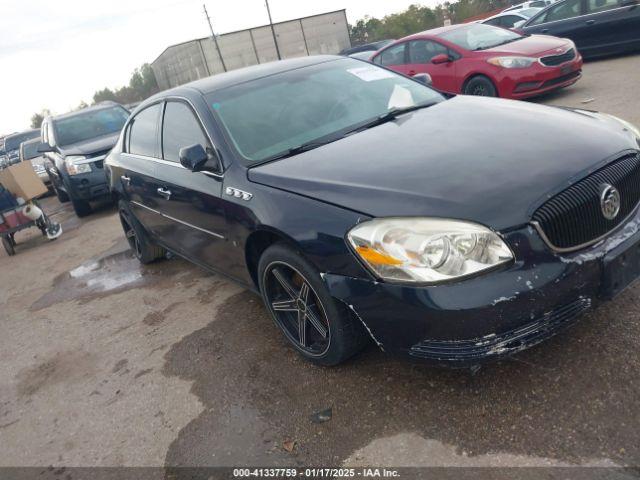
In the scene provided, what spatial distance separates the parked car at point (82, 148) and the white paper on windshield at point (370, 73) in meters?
5.96

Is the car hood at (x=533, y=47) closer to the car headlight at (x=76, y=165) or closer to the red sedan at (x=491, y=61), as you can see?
the red sedan at (x=491, y=61)

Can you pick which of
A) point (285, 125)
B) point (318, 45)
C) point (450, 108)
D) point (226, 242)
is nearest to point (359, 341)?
point (226, 242)

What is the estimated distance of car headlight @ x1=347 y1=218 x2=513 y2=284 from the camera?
2168mm

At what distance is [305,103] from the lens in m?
3.49

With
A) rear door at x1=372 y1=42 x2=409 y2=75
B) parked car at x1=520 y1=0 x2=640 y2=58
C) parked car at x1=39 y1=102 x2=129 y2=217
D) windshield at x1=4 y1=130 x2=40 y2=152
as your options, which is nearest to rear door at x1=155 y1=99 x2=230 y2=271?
parked car at x1=39 y1=102 x2=129 y2=217

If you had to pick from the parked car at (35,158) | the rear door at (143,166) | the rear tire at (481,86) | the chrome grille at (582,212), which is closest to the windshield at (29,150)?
the parked car at (35,158)

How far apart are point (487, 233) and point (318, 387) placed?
124 centimetres

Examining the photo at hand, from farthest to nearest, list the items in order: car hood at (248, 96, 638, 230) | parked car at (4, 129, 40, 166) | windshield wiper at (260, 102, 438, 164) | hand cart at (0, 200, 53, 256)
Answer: parked car at (4, 129, 40, 166) < hand cart at (0, 200, 53, 256) < windshield wiper at (260, 102, 438, 164) < car hood at (248, 96, 638, 230)

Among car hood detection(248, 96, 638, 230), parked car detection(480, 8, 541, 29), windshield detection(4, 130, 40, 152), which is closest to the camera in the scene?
car hood detection(248, 96, 638, 230)

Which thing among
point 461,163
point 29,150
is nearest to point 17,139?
point 29,150

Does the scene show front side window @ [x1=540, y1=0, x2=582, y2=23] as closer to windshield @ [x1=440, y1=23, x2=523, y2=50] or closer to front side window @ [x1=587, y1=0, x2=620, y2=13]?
front side window @ [x1=587, y1=0, x2=620, y2=13]

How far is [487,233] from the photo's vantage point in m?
2.17

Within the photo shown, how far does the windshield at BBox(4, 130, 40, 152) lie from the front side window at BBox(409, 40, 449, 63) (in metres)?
12.9

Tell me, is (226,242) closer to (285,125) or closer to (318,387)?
(285,125)
